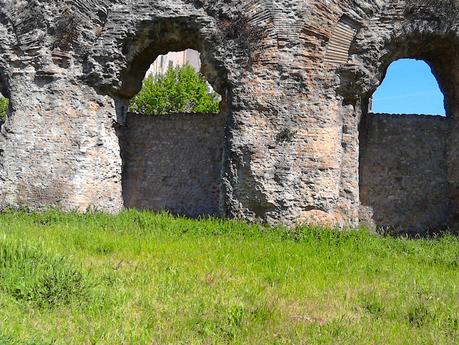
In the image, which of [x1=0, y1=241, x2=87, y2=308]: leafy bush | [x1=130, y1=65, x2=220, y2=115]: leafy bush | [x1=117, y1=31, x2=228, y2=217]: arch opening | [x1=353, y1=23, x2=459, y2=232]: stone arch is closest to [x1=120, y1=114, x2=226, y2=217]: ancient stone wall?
[x1=117, y1=31, x2=228, y2=217]: arch opening

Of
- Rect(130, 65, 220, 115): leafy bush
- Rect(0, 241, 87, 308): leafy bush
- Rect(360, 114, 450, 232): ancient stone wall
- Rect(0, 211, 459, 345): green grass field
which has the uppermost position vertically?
Rect(130, 65, 220, 115): leafy bush

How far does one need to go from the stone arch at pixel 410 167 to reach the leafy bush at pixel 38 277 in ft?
18.8

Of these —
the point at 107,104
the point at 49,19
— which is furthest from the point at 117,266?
the point at 49,19

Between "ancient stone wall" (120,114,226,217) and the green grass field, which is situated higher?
"ancient stone wall" (120,114,226,217)

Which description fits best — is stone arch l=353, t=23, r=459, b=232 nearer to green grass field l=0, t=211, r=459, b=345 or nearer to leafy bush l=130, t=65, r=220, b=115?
green grass field l=0, t=211, r=459, b=345

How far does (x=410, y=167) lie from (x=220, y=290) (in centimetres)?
559

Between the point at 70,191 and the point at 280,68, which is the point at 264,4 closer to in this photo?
the point at 280,68

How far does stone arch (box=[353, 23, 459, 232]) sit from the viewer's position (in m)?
8.74

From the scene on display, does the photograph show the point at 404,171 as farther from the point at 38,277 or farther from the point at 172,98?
the point at 172,98

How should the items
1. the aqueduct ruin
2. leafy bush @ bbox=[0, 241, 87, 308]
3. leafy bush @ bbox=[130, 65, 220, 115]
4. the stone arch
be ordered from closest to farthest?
leafy bush @ bbox=[0, 241, 87, 308]
the aqueduct ruin
the stone arch
leafy bush @ bbox=[130, 65, 220, 115]

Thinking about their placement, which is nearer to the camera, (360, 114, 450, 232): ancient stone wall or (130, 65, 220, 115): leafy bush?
(360, 114, 450, 232): ancient stone wall

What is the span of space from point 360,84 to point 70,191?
4.93 meters

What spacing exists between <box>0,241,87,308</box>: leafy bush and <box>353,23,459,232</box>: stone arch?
5.74 m

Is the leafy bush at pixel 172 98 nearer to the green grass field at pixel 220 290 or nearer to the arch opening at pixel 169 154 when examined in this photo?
the arch opening at pixel 169 154
